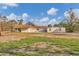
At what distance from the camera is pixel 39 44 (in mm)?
1961

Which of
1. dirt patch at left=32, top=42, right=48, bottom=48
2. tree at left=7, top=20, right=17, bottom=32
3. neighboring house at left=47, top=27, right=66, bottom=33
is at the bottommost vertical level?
dirt patch at left=32, top=42, right=48, bottom=48

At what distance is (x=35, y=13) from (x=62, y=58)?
0.44 metres

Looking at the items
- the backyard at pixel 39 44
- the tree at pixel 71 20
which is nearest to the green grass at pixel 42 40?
the backyard at pixel 39 44

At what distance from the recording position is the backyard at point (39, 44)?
194cm

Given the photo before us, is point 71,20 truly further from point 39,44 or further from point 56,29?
point 39,44

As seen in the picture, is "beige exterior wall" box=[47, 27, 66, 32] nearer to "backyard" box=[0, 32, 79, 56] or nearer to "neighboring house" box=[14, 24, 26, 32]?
"backyard" box=[0, 32, 79, 56]

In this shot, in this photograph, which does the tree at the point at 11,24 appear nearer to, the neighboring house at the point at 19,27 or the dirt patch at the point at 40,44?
the neighboring house at the point at 19,27

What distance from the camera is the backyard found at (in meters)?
1.94

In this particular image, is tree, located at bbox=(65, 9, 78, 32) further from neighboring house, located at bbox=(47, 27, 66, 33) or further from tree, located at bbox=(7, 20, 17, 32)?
tree, located at bbox=(7, 20, 17, 32)

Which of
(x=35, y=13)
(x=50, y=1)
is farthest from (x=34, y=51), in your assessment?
(x=50, y=1)

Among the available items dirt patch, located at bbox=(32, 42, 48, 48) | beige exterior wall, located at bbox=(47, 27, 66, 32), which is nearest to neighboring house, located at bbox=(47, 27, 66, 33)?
beige exterior wall, located at bbox=(47, 27, 66, 32)

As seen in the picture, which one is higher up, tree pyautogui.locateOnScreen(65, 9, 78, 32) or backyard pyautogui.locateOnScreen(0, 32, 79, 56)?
tree pyautogui.locateOnScreen(65, 9, 78, 32)

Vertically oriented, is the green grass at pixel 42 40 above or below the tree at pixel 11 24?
below

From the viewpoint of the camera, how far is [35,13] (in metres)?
1.98
